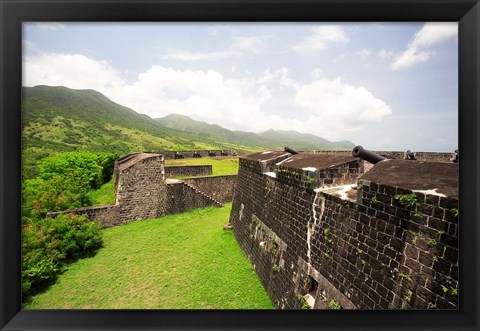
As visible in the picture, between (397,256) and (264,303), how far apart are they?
4486 millimetres

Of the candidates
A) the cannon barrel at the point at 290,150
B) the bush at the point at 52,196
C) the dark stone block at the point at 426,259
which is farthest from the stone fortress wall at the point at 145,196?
the dark stone block at the point at 426,259

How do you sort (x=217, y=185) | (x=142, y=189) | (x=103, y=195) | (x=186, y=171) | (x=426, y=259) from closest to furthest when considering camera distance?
(x=426, y=259)
(x=142, y=189)
(x=103, y=195)
(x=217, y=185)
(x=186, y=171)

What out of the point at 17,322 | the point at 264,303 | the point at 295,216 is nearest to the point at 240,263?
the point at 264,303

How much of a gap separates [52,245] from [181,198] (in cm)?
764

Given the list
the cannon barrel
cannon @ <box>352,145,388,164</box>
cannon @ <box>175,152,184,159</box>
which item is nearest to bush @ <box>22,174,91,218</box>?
the cannon barrel

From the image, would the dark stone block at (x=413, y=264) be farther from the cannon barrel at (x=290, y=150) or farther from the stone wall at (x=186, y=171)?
the stone wall at (x=186, y=171)

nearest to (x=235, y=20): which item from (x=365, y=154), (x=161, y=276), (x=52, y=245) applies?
(x=365, y=154)

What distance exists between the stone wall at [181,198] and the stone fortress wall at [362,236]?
9216 millimetres

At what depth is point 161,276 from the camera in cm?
812

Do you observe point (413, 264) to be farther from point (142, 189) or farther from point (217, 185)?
point (217, 185)

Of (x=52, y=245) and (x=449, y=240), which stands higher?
(x=449, y=240)

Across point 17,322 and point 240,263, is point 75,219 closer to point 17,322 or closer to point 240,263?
point 240,263

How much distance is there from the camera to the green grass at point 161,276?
683cm

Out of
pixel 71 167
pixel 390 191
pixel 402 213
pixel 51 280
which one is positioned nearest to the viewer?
pixel 402 213
